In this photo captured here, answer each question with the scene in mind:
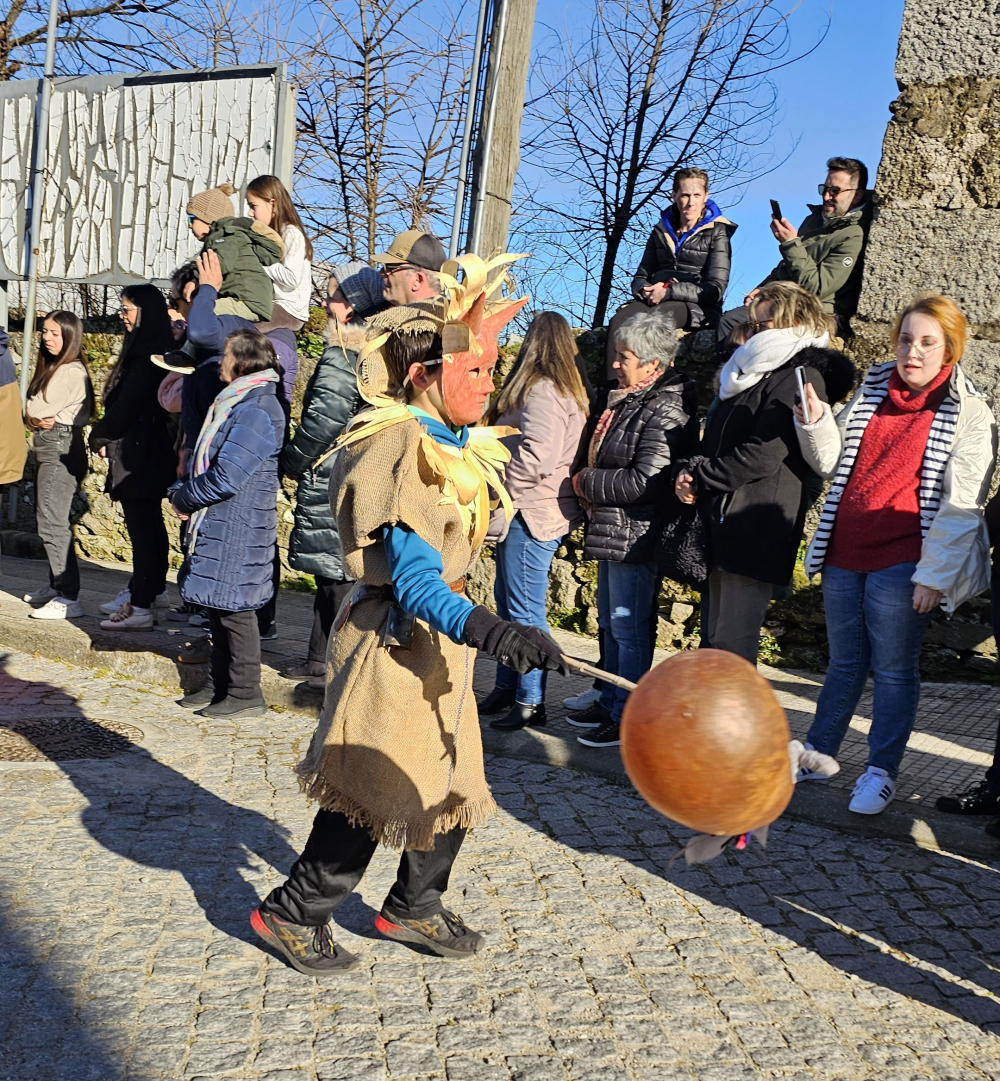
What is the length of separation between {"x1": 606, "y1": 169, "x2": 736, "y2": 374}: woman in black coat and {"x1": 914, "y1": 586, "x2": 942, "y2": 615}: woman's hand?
10.2 feet

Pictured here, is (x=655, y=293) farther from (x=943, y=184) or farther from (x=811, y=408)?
(x=811, y=408)

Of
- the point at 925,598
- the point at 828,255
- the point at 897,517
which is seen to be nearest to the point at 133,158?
the point at 828,255

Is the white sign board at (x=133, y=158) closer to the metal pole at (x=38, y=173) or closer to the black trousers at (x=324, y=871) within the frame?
the metal pole at (x=38, y=173)

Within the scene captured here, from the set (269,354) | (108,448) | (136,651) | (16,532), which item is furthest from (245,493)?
(16,532)

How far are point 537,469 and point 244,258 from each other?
9.45ft

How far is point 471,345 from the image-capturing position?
3113 millimetres

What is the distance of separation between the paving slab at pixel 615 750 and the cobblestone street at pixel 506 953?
13cm

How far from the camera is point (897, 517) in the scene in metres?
4.62

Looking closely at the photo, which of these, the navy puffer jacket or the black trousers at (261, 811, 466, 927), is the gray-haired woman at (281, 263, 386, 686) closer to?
the navy puffer jacket

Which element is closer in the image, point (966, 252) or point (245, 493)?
point (245, 493)

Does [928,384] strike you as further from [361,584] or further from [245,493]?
[245,493]

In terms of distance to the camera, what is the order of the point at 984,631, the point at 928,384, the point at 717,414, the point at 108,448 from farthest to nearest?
the point at 108,448
the point at 984,631
the point at 717,414
the point at 928,384

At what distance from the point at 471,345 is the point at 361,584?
28.6 inches

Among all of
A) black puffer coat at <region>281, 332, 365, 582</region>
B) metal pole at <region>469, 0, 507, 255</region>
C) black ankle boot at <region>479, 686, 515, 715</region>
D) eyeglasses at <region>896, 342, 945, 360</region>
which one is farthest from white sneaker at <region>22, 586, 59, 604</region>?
eyeglasses at <region>896, 342, 945, 360</region>
